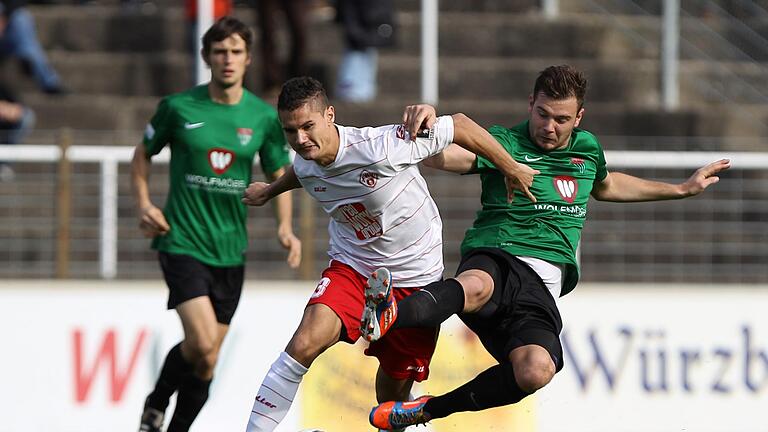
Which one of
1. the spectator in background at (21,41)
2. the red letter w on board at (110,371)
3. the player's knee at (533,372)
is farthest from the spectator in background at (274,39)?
the player's knee at (533,372)

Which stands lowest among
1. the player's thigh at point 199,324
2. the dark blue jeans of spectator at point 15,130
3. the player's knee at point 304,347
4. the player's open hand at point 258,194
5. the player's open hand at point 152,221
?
the player's thigh at point 199,324

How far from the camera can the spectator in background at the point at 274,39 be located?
13203mm

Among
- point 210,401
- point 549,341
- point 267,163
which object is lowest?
point 210,401

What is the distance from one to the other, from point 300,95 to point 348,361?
338 cm

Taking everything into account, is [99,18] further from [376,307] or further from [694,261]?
[376,307]

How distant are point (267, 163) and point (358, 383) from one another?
191 cm

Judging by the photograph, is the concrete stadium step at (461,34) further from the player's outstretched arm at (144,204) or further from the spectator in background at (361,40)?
the player's outstretched arm at (144,204)

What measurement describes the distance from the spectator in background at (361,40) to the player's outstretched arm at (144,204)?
5418 millimetres

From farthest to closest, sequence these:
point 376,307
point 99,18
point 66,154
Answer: point 99,18 < point 66,154 < point 376,307

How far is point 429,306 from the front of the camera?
266 inches

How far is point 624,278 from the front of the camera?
11.8m

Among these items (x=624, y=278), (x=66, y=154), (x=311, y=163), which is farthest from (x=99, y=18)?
(x=311, y=163)

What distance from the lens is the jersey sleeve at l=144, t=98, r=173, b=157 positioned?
820 cm

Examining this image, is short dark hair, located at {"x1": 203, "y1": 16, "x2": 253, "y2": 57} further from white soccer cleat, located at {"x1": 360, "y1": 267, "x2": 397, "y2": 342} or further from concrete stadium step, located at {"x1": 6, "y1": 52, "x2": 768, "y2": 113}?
concrete stadium step, located at {"x1": 6, "y1": 52, "x2": 768, "y2": 113}
